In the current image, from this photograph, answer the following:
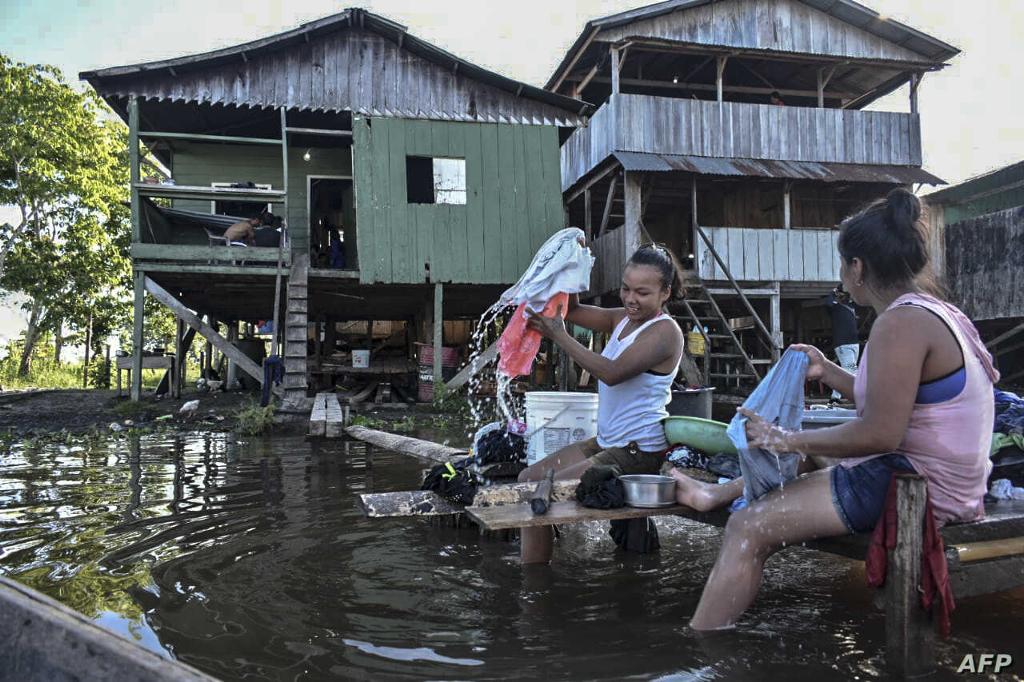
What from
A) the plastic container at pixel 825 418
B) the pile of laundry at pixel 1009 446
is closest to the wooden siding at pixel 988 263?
the plastic container at pixel 825 418

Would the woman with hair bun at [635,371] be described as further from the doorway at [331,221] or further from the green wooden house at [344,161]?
the doorway at [331,221]

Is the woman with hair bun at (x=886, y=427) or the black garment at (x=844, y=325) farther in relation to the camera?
the black garment at (x=844, y=325)

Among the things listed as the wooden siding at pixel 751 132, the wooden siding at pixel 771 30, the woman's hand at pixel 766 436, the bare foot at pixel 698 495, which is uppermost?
the wooden siding at pixel 771 30

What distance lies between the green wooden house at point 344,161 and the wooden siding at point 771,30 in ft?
8.47

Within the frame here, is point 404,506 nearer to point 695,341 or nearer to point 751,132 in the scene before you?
point 695,341

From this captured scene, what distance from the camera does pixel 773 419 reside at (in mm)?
2879

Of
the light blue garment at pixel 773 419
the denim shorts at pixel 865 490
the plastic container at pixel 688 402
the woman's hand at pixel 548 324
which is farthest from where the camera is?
the plastic container at pixel 688 402

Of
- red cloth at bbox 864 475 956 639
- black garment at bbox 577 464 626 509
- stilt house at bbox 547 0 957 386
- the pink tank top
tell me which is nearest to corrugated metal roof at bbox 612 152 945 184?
stilt house at bbox 547 0 957 386

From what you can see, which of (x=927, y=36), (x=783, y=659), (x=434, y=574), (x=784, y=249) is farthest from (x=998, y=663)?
(x=927, y=36)

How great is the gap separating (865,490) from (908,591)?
35 cm

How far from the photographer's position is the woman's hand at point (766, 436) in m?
2.59

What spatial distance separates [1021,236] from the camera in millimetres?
13695

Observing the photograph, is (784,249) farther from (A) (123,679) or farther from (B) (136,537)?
(A) (123,679)

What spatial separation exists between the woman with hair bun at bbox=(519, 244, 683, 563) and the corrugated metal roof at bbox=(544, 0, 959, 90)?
11.1 m
